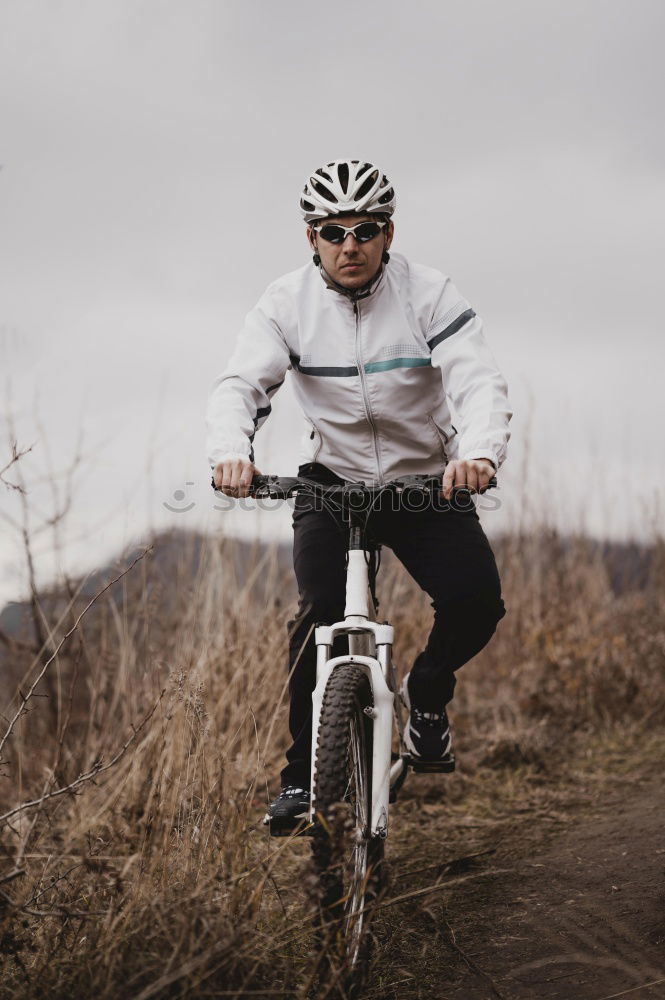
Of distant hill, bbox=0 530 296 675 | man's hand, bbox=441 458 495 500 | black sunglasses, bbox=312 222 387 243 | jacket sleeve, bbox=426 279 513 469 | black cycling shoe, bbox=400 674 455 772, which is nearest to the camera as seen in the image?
man's hand, bbox=441 458 495 500

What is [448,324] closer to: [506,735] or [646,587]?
[506,735]

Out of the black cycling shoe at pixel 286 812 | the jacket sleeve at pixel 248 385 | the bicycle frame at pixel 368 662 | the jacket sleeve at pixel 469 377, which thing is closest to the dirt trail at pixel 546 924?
the bicycle frame at pixel 368 662

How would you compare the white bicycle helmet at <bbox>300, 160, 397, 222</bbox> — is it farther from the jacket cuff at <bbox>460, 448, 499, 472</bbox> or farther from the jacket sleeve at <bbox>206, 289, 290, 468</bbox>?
the jacket cuff at <bbox>460, 448, 499, 472</bbox>

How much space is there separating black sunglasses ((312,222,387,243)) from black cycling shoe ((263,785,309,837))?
5.74 ft

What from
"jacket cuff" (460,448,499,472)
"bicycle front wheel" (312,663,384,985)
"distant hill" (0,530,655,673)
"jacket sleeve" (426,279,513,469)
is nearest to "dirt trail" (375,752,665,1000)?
"bicycle front wheel" (312,663,384,985)

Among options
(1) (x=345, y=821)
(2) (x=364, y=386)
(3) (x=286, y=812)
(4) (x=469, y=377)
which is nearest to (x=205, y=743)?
(3) (x=286, y=812)

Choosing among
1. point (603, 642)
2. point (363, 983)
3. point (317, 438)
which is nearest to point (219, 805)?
point (363, 983)

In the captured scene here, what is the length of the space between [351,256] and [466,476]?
37.6 inches

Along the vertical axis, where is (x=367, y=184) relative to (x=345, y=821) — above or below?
above

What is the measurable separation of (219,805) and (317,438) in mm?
1343

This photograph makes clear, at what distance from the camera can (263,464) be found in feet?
18.8

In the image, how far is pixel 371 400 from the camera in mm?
3543

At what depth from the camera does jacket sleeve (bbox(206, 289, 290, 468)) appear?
10.5ft

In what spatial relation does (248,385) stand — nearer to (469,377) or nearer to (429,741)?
(469,377)
